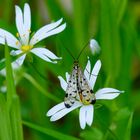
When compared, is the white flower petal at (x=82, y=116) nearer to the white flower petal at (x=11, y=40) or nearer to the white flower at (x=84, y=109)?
the white flower at (x=84, y=109)

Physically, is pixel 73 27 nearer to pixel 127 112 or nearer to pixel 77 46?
pixel 77 46

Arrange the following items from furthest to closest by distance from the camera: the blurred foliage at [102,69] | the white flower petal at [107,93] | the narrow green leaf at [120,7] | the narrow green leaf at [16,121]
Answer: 1. the narrow green leaf at [120,7]
2. the blurred foliage at [102,69]
3. the white flower petal at [107,93]
4. the narrow green leaf at [16,121]

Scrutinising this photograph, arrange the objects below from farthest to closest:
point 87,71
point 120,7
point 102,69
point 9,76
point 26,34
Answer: point 102,69
point 120,7
point 26,34
point 87,71
point 9,76

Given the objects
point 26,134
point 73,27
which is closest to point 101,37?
point 73,27

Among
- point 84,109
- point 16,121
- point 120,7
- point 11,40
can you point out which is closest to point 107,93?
point 84,109

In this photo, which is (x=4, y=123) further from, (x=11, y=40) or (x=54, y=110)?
(x=11, y=40)

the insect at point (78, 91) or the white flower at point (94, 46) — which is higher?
the white flower at point (94, 46)

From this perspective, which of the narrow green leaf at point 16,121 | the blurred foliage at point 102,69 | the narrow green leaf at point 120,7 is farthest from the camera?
the narrow green leaf at point 120,7

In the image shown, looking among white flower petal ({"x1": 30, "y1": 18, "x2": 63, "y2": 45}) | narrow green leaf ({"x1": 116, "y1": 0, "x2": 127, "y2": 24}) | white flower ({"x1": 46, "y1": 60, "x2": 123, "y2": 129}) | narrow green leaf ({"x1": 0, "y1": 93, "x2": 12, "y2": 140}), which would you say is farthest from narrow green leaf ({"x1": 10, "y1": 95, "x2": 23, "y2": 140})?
narrow green leaf ({"x1": 116, "y1": 0, "x2": 127, "y2": 24})

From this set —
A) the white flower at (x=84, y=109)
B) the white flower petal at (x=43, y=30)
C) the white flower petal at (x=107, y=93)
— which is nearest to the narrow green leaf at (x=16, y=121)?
the white flower at (x=84, y=109)
